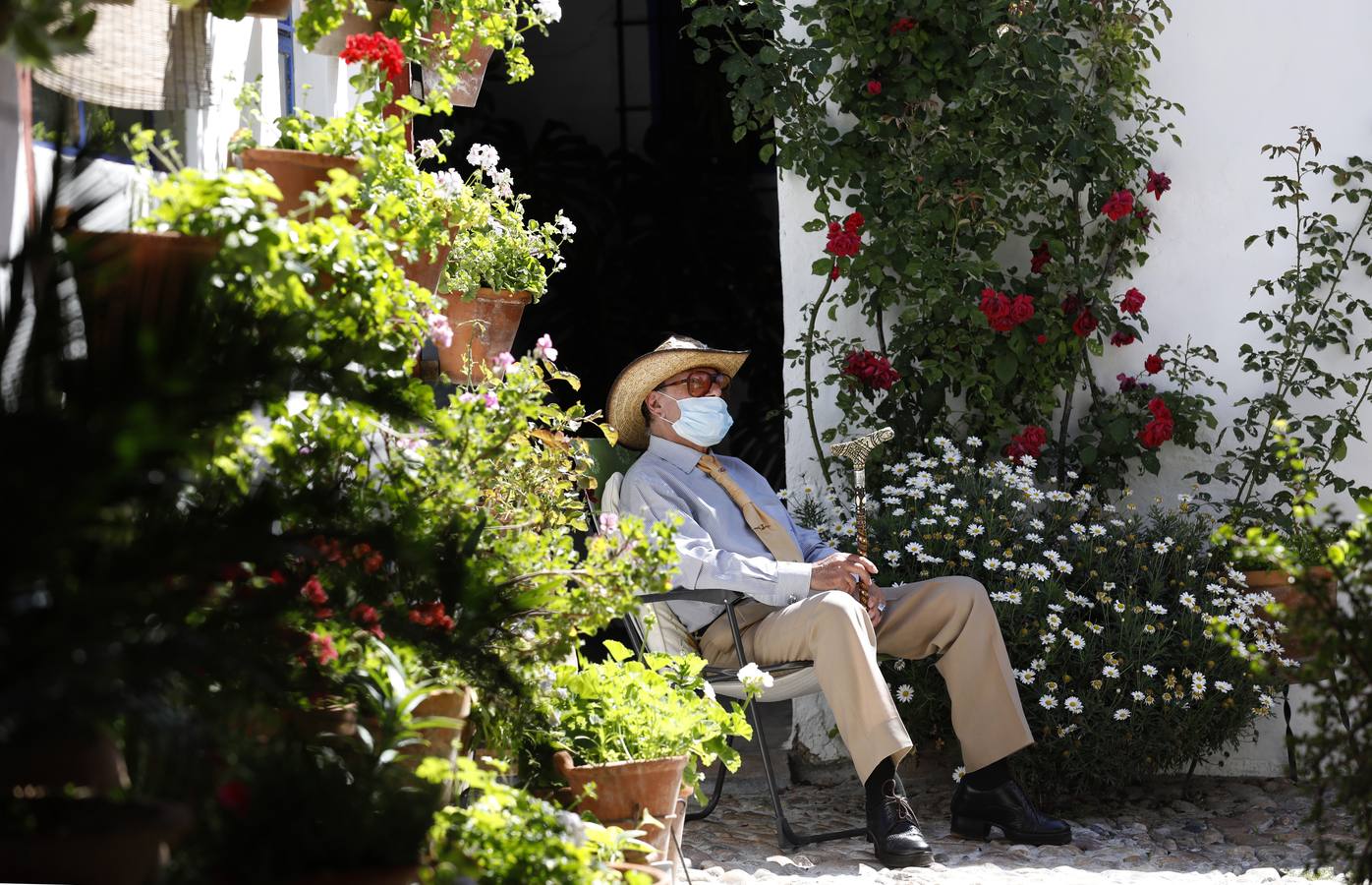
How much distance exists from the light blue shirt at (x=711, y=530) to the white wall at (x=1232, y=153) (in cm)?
99

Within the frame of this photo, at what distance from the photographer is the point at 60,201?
151 cm

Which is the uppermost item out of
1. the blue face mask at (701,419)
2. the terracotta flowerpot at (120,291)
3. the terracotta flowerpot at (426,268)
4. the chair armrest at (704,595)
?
the terracotta flowerpot at (426,268)

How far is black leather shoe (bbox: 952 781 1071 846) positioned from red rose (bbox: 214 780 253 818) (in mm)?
2813

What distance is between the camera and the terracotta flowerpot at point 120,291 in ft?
4.47

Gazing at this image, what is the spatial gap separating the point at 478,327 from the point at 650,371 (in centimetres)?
85

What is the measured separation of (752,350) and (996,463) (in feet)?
7.07

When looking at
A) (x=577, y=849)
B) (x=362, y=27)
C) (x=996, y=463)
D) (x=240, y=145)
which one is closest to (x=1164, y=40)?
(x=996, y=463)

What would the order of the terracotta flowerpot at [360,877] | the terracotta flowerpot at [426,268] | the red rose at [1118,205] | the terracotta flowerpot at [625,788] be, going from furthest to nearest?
the red rose at [1118,205] → the terracotta flowerpot at [426,268] → the terracotta flowerpot at [625,788] → the terracotta flowerpot at [360,877]

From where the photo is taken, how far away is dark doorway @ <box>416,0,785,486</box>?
660 cm

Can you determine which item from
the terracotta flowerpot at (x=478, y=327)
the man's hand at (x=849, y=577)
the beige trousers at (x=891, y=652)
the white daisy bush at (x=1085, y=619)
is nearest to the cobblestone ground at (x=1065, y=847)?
the white daisy bush at (x=1085, y=619)

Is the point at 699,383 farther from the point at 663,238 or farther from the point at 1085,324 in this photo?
the point at 663,238

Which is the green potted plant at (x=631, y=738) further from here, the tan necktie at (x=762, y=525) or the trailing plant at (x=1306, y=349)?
the trailing plant at (x=1306, y=349)

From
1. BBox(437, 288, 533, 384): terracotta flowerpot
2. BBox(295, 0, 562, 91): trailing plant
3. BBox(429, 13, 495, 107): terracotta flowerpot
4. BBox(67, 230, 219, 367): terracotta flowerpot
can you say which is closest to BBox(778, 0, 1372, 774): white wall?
BBox(437, 288, 533, 384): terracotta flowerpot

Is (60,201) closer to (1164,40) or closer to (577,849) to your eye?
(577,849)
